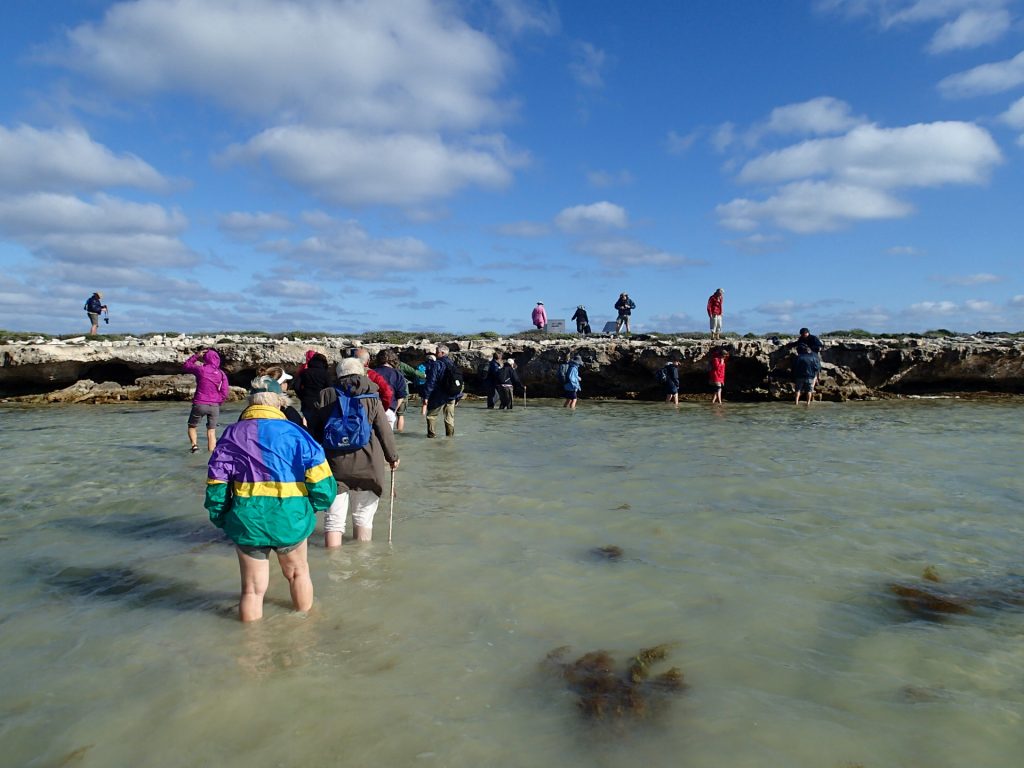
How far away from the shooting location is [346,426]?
5.81 m

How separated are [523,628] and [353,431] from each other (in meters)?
2.35

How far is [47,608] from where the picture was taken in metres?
5.00

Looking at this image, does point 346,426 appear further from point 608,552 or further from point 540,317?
point 540,317

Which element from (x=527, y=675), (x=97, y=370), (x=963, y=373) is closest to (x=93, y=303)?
(x=97, y=370)

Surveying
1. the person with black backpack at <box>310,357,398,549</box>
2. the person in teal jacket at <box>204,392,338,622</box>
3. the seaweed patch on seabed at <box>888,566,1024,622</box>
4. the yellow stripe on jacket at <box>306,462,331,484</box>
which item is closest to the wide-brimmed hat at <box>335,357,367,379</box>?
the person with black backpack at <box>310,357,398,549</box>

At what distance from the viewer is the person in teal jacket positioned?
4.34m

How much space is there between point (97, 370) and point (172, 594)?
22.2 meters

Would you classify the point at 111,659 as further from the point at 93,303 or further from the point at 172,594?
the point at 93,303

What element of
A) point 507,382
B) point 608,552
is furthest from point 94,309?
point 608,552

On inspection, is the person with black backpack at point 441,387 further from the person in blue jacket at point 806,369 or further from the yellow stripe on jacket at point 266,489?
the person in blue jacket at point 806,369

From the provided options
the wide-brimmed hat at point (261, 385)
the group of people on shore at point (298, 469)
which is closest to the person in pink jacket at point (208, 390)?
the group of people on shore at point (298, 469)

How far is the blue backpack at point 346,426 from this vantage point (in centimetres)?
580

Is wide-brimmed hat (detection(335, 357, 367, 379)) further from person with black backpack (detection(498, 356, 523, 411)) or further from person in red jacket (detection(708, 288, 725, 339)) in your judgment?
person in red jacket (detection(708, 288, 725, 339))

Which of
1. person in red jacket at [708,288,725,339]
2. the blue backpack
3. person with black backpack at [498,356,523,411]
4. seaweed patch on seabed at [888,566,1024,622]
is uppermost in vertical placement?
person in red jacket at [708,288,725,339]
